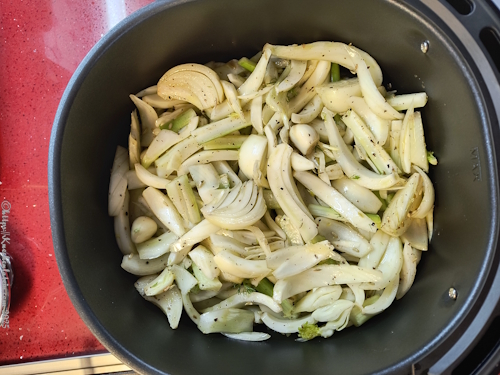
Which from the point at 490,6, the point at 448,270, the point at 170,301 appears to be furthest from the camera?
the point at 170,301

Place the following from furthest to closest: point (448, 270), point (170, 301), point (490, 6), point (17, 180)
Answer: point (17, 180)
point (170, 301)
point (448, 270)
point (490, 6)

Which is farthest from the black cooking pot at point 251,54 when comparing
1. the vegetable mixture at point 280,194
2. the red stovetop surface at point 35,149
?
the red stovetop surface at point 35,149

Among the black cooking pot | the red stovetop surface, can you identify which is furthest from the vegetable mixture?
the red stovetop surface

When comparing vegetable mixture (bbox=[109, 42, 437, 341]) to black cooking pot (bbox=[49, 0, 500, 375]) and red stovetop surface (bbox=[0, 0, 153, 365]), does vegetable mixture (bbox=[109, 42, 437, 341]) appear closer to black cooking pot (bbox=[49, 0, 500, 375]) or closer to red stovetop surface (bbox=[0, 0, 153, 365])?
black cooking pot (bbox=[49, 0, 500, 375])

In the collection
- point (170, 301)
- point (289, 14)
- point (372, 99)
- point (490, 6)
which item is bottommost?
point (170, 301)

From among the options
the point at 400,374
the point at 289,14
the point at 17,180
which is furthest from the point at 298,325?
the point at 17,180

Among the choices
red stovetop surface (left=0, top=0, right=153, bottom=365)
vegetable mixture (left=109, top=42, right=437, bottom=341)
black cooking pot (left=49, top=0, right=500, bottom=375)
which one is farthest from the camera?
red stovetop surface (left=0, top=0, right=153, bottom=365)

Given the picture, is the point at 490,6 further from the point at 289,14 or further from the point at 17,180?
the point at 17,180
